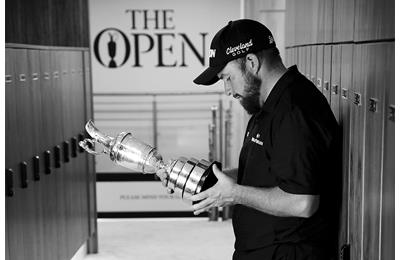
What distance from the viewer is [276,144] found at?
2.15m

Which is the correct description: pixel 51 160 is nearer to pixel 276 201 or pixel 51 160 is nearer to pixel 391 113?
pixel 276 201

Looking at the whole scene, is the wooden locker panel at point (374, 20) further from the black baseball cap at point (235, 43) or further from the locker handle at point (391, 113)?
the black baseball cap at point (235, 43)

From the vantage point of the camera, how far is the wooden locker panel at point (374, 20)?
69.9 inches

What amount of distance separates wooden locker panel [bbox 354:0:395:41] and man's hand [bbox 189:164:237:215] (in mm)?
586

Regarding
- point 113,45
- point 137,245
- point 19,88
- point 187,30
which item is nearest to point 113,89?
point 113,45

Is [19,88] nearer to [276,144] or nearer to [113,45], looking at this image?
[276,144]

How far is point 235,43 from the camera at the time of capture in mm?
2279

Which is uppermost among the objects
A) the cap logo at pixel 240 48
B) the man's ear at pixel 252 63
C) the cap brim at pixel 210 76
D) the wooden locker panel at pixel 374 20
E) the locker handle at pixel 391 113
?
the wooden locker panel at pixel 374 20

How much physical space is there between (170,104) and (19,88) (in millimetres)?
5877

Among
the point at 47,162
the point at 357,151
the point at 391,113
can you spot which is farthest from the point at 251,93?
the point at 47,162

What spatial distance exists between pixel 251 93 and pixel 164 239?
13.1ft

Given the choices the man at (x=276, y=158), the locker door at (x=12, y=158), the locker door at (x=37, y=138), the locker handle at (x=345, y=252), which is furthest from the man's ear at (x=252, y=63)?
the locker door at (x=37, y=138)

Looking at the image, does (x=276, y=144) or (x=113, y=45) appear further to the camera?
(x=113, y=45)

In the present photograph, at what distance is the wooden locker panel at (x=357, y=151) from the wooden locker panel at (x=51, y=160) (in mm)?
2112
